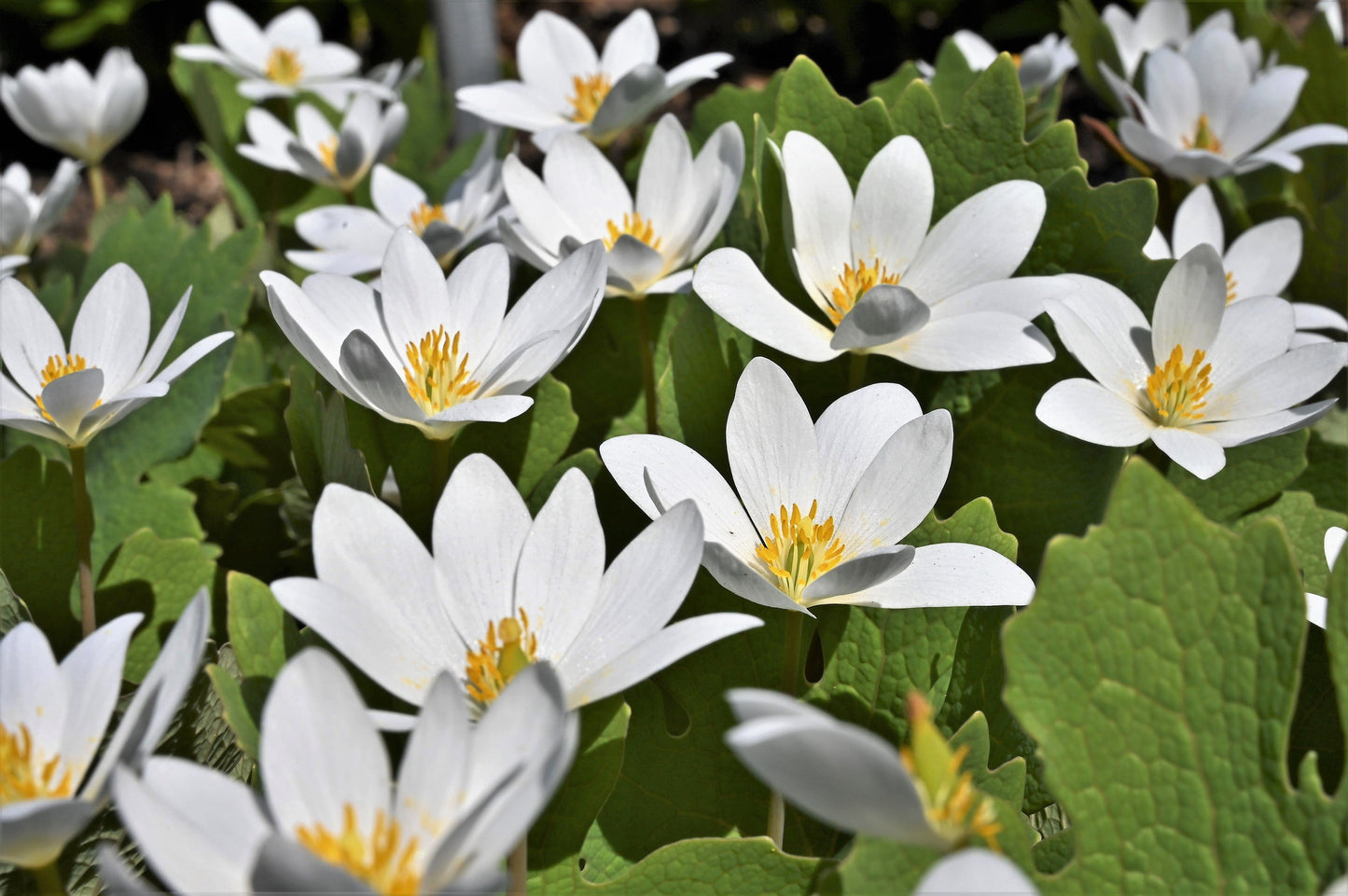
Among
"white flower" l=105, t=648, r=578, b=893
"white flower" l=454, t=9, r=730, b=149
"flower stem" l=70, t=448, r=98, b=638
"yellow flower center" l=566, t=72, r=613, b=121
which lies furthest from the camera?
"yellow flower center" l=566, t=72, r=613, b=121

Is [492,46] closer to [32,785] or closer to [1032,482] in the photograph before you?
[1032,482]

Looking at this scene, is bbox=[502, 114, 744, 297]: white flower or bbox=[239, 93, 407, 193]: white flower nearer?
bbox=[502, 114, 744, 297]: white flower

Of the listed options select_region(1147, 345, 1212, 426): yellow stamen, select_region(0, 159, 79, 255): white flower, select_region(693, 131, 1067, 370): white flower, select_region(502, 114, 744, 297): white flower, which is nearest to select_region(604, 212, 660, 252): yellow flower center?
select_region(502, 114, 744, 297): white flower

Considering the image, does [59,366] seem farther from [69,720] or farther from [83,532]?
[69,720]

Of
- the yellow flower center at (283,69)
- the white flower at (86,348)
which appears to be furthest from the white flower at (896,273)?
the yellow flower center at (283,69)

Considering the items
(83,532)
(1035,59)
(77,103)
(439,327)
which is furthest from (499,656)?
(77,103)

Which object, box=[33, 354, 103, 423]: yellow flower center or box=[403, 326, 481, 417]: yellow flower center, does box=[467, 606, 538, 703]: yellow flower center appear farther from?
box=[33, 354, 103, 423]: yellow flower center
